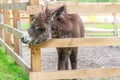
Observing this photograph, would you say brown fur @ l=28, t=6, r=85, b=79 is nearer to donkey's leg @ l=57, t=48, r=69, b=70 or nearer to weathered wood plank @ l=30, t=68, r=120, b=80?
donkey's leg @ l=57, t=48, r=69, b=70

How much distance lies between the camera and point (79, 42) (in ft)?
15.6

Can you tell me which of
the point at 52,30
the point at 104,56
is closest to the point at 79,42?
the point at 52,30

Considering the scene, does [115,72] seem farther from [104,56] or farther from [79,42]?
[104,56]

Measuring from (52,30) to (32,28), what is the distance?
1.73 feet

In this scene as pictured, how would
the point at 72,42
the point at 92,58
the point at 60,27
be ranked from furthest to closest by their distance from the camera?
1. the point at 92,58
2. the point at 60,27
3. the point at 72,42

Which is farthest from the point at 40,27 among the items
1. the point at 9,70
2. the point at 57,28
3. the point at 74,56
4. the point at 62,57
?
the point at 9,70

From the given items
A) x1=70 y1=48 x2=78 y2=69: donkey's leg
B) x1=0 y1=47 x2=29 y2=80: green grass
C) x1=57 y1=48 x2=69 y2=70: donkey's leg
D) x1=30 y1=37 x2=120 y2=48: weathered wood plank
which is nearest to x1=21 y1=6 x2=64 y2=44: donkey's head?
x1=30 y1=37 x2=120 y2=48: weathered wood plank

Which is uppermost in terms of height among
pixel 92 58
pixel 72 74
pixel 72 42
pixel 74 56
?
pixel 72 42

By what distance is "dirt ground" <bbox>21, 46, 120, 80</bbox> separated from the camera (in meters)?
7.98

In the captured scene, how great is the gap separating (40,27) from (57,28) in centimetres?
66

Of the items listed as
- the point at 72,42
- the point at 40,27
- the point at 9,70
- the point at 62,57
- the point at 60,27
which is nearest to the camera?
the point at 40,27

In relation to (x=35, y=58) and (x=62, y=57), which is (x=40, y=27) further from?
(x=62, y=57)

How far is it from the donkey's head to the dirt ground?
3021 millimetres

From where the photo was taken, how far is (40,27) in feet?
14.9
